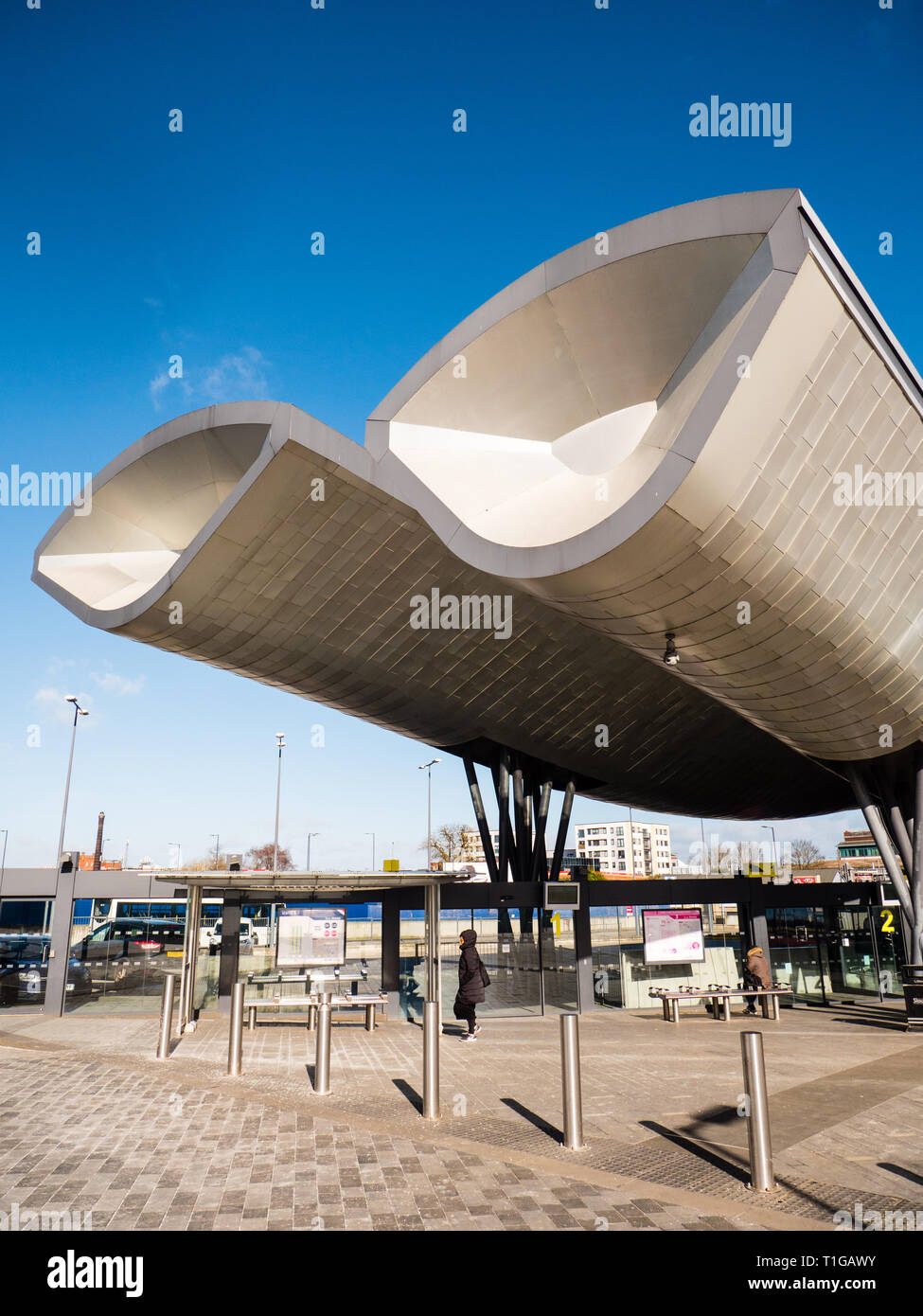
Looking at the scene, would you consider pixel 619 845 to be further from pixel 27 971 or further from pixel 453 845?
pixel 27 971

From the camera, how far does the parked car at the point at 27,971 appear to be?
16969mm

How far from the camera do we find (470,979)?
13430 mm

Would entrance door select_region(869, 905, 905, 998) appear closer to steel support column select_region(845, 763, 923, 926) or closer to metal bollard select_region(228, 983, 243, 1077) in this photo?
steel support column select_region(845, 763, 923, 926)

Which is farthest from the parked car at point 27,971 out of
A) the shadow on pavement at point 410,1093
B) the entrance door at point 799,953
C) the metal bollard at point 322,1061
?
the entrance door at point 799,953

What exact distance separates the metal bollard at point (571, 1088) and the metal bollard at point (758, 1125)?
149cm

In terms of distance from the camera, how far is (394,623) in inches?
713

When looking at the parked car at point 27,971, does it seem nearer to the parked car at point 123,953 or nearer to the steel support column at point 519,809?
the parked car at point 123,953

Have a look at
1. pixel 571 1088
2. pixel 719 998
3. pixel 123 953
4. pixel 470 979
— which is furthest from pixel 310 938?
pixel 571 1088

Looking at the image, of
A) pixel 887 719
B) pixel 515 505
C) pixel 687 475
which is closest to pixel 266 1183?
pixel 687 475

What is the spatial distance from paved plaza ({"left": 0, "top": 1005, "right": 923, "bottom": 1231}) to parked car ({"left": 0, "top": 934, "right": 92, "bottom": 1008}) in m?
4.70

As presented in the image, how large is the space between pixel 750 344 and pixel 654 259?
91.6 inches

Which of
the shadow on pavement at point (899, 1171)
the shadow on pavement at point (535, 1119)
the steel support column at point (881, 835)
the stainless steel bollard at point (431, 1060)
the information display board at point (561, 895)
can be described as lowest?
the shadow on pavement at point (535, 1119)

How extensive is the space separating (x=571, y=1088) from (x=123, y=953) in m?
13.2

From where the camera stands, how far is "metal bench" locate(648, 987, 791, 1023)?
50.7 ft
